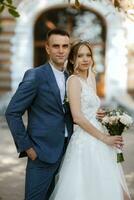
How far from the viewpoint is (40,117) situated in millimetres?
3957

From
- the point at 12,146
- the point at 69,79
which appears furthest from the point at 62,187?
the point at 12,146

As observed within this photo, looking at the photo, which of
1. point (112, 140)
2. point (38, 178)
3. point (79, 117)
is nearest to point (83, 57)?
point (79, 117)

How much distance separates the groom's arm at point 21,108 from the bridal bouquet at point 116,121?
2.17 ft

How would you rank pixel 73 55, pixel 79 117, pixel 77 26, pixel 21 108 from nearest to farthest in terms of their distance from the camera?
pixel 21 108 < pixel 79 117 < pixel 73 55 < pixel 77 26

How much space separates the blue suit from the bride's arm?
10 cm

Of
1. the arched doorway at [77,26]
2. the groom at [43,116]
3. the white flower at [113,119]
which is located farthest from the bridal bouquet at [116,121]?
the arched doorway at [77,26]

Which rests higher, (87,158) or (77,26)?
(77,26)

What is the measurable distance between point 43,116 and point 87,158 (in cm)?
55

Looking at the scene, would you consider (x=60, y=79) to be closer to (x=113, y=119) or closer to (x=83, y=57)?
(x=83, y=57)

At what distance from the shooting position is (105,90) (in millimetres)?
12930

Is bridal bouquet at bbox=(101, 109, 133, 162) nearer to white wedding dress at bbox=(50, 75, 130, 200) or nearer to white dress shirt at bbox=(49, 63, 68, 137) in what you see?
white wedding dress at bbox=(50, 75, 130, 200)

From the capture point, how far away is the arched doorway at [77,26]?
13.1 metres

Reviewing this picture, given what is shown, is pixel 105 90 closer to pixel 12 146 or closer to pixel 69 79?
pixel 12 146

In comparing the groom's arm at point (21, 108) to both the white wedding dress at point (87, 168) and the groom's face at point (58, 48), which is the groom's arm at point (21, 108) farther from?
the white wedding dress at point (87, 168)
